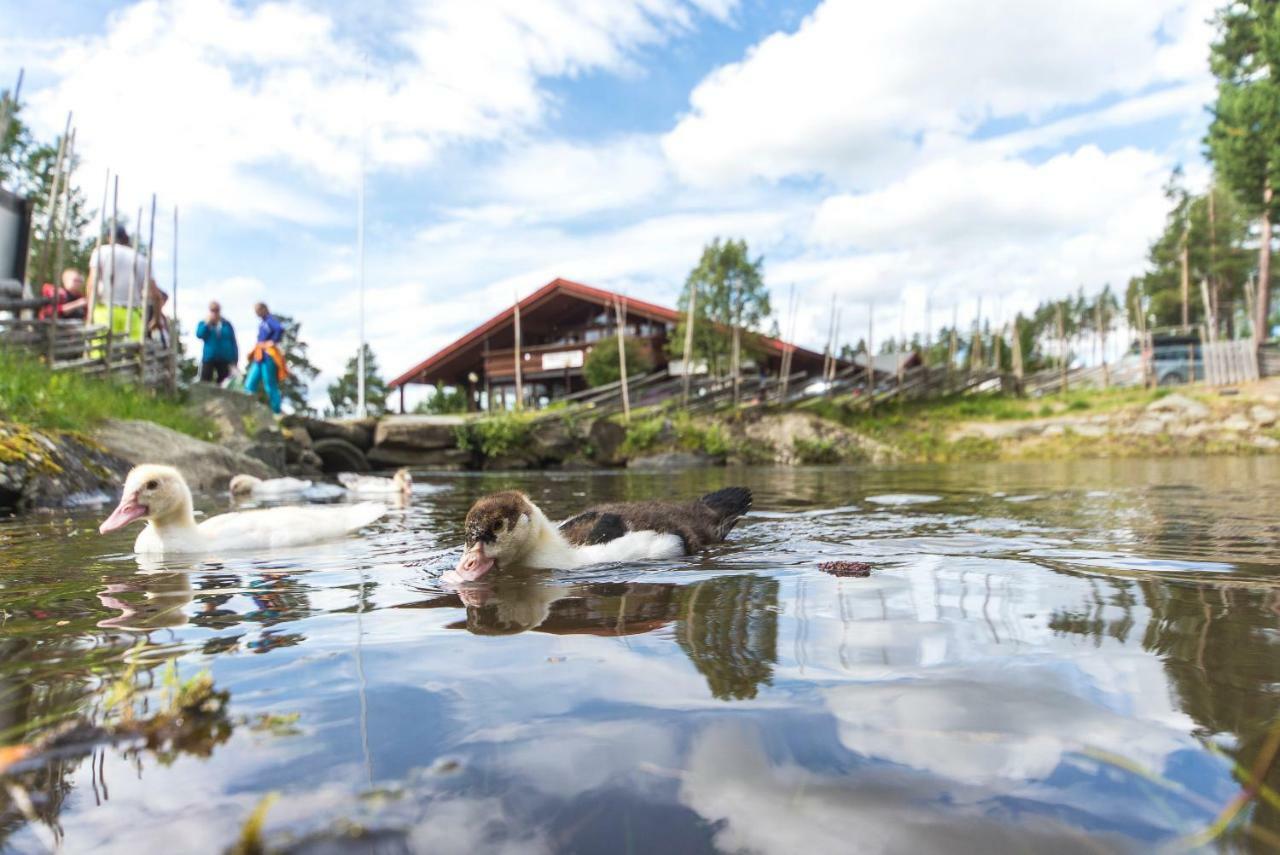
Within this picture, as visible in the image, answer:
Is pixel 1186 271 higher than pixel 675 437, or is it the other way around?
pixel 1186 271

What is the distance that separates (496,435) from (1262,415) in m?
24.0

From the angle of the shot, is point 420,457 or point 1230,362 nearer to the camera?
point 420,457

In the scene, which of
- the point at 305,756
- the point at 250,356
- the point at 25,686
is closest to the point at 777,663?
the point at 305,756

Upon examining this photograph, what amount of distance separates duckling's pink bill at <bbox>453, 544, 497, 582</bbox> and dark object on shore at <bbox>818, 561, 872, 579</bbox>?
1608mm

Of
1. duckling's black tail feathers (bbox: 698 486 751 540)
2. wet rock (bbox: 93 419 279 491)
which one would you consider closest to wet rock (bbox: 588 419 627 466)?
wet rock (bbox: 93 419 279 491)

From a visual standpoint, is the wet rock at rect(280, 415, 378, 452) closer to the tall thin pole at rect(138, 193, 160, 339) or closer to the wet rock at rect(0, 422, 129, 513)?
the tall thin pole at rect(138, 193, 160, 339)

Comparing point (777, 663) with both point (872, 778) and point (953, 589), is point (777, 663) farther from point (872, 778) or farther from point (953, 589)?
point (953, 589)

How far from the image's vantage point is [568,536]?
4.50 meters

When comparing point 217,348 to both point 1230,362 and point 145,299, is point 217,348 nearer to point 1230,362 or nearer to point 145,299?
point 145,299

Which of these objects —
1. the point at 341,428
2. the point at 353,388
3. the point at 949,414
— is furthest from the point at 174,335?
the point at 353,388

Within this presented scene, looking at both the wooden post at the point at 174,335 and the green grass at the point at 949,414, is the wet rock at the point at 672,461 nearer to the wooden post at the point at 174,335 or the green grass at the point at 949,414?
the green grass at the point at 949,414

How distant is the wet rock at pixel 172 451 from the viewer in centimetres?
941

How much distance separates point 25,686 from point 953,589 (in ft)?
9.98

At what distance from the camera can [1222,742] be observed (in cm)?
143
